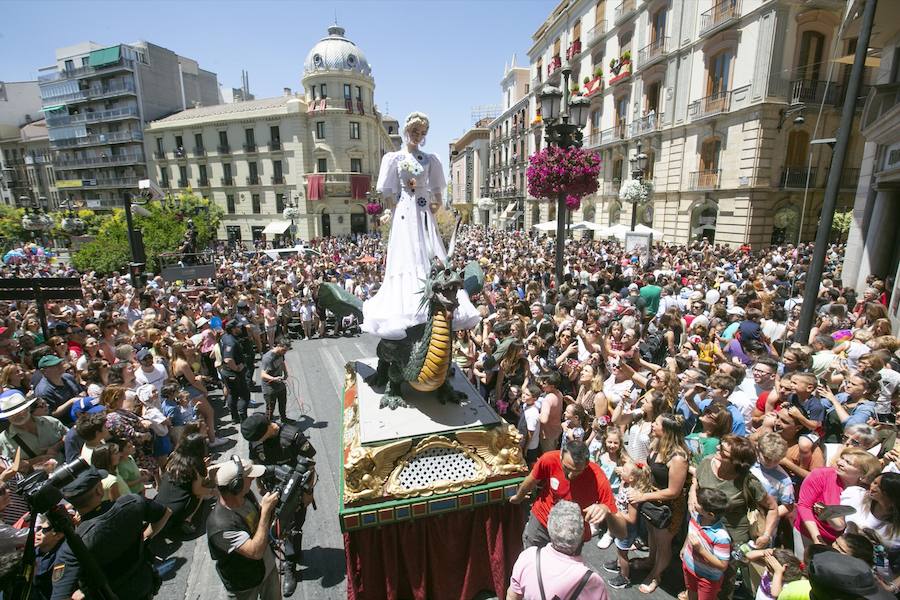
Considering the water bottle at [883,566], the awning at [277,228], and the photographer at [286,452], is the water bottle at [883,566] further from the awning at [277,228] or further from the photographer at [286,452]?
the awning at [277,228]

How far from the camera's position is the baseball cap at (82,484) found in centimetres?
247

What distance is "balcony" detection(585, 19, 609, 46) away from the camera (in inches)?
1066

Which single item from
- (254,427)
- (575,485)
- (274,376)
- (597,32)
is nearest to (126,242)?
(274,376)

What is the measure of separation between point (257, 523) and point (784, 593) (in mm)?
3036

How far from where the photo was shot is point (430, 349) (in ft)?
11.3

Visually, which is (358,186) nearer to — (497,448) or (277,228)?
(277,228)

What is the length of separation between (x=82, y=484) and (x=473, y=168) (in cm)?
6216

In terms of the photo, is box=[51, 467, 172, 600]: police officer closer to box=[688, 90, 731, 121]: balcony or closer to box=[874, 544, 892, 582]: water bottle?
box=[874, 544, 892, 582]: water bottle

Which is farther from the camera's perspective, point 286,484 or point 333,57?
point 333,57

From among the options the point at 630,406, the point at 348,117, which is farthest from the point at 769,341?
the point at 348,117

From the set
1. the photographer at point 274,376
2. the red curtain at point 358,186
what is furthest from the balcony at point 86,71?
the photographer at point 274,376

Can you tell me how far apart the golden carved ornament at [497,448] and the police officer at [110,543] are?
2.14m

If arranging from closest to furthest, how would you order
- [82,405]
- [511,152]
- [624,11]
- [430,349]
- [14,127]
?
[430,349] < [82,405] < [624,11] < [511,152] < [14,127]

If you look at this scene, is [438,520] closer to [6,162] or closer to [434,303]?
[434,303]
